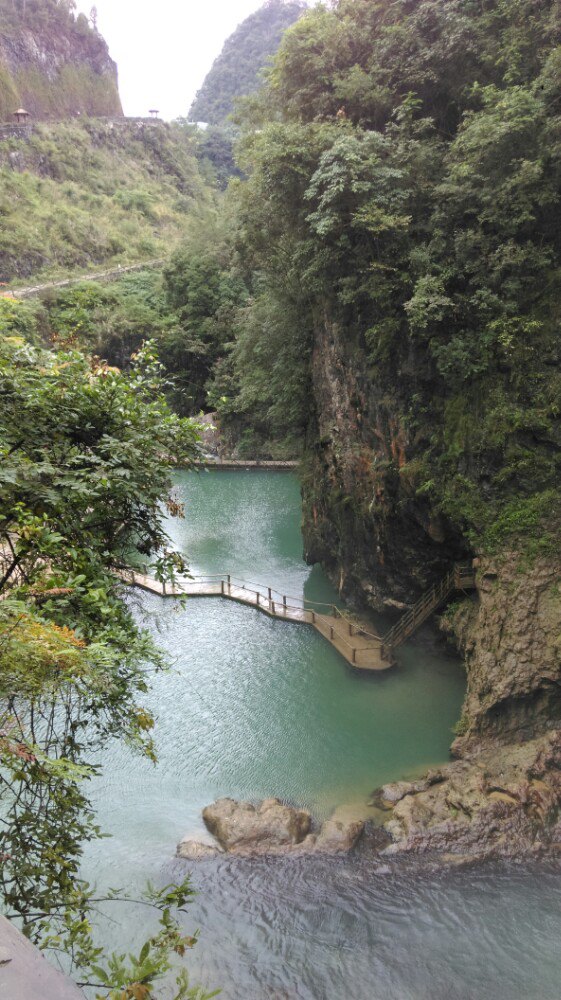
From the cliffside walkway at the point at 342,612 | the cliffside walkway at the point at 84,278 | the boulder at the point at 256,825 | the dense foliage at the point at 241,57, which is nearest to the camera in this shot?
the boulder at the point at 256,825

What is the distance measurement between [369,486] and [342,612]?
376cm

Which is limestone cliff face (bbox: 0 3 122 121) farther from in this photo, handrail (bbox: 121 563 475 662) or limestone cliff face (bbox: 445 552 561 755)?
limestone cliff face (bbox: 445 552 561 755)

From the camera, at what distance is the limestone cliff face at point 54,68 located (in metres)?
43.6

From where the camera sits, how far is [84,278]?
111 feet

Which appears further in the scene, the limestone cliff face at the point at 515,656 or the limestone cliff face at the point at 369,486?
the limestone cliff face at the point at 369,486

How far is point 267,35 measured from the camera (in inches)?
2938

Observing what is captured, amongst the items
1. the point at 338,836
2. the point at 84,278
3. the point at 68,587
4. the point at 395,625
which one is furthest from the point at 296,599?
the point at 84,278

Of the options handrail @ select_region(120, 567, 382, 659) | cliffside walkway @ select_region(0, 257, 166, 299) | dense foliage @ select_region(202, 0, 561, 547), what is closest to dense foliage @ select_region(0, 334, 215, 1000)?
dense foliage @ select_region(202, 0, 561, 547)

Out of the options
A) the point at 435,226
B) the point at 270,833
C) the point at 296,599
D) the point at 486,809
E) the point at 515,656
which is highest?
the point at 435,226

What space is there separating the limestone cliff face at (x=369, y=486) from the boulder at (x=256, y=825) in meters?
5.68

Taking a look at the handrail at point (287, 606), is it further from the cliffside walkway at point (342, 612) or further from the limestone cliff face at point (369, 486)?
the limestone cliff face at point (369, 486)

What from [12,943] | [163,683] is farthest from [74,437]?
[163,683]

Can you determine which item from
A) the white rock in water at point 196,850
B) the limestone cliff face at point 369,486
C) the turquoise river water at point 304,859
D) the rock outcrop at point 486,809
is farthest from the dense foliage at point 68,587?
the limestone cliff face at point 369,486

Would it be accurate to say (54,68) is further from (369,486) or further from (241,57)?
(369,486)
